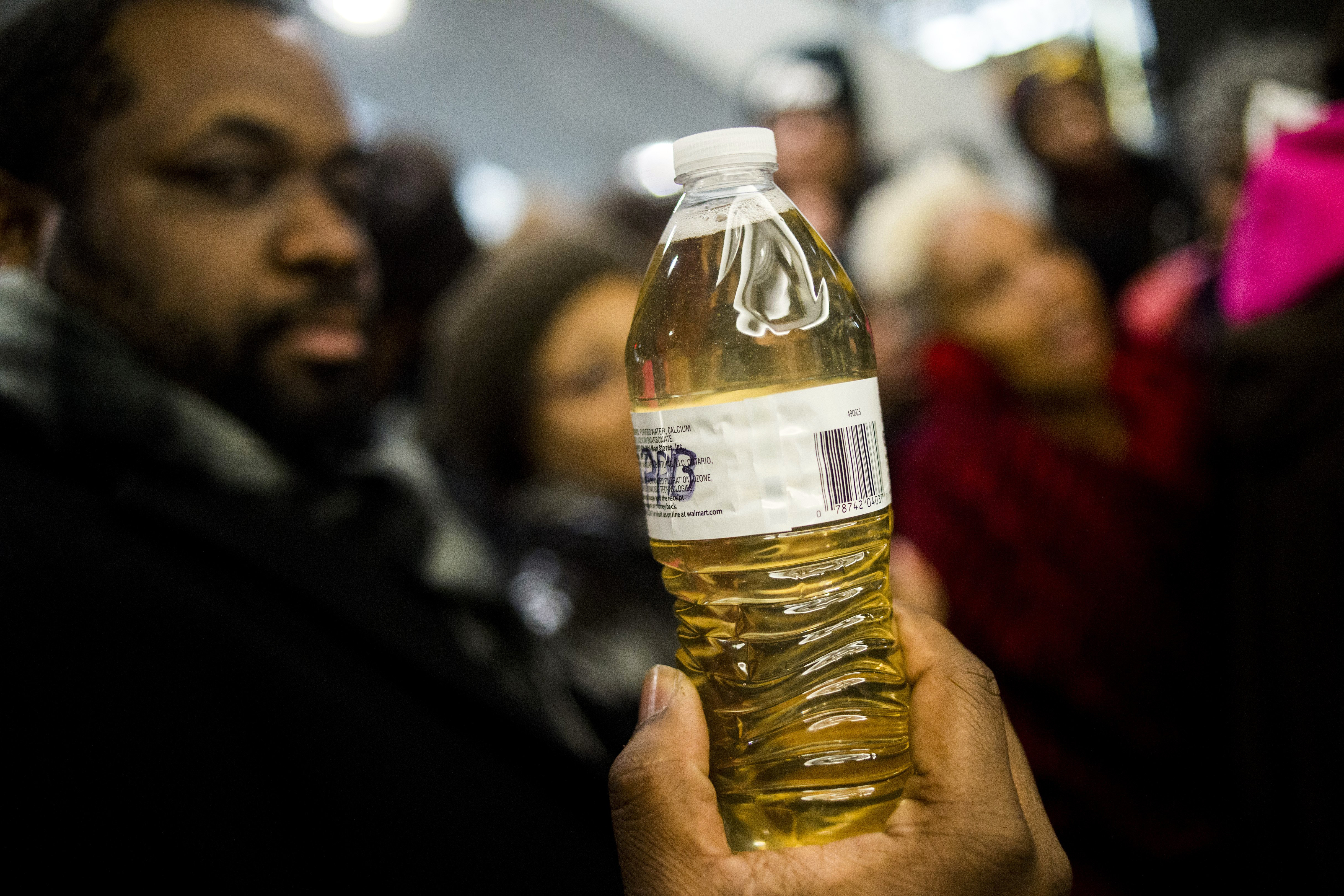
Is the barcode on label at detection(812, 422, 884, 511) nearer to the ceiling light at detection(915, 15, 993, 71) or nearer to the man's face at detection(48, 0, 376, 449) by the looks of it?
the man's face at detection(48, 0, 376, 449)

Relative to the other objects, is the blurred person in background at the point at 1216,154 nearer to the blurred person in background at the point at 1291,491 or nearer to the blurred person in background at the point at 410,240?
the blurred person in background at the point at 1291,491

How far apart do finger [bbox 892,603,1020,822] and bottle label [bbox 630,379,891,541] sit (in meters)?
0.17

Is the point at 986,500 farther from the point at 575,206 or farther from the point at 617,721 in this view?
the point at 575,206

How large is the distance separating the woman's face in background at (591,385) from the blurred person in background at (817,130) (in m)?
1.43

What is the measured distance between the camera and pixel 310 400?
143 cm

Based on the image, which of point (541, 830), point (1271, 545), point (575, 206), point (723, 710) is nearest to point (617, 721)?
point (541, 830)

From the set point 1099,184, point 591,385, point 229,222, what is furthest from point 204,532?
point 1099,184

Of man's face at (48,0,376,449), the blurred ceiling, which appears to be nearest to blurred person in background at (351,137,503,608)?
man's face at (48,0,376,449)

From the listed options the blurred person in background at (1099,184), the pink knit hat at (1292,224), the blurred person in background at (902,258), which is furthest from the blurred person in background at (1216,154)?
the pink knit hat at (1292,224)

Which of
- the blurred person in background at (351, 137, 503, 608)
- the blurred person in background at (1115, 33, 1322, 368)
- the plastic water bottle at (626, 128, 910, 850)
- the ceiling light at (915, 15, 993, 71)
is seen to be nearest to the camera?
the plastic water bottle at (626, 128, 910, 850)

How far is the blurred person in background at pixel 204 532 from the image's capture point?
897 millimetres

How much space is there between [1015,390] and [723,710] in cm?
174

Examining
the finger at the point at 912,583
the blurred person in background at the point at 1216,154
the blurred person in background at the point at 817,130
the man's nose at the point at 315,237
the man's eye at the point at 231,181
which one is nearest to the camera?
the finger at the point at 912,583

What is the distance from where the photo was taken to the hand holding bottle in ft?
2.22
